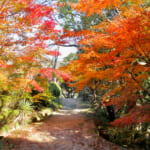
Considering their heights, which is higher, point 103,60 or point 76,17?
point 76,17

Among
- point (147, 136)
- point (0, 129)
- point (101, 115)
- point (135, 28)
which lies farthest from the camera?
point (101, 115)

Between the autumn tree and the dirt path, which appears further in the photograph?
the dirt path

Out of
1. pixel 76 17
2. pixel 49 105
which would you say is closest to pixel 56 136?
pixel 49 105

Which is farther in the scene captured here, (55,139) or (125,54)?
(55,139)

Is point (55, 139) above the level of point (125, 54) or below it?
below

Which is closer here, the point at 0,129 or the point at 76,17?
the point at 0,129

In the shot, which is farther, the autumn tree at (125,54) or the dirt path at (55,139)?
the dirt path at (55,139)

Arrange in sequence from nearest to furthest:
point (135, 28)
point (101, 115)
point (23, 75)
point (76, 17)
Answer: point (135, 28), point (23, 75), point (101, 115), point (76, 17)

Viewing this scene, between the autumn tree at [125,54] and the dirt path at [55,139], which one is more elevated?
the autumn tree at [125,54]

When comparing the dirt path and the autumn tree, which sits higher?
the autumn tree

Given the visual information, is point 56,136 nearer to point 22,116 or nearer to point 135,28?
point 22,116

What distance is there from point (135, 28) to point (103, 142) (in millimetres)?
4064

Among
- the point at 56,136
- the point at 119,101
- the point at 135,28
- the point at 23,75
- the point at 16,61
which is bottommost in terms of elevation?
the point at 56,136

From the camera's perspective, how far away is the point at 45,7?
5.16 metres
